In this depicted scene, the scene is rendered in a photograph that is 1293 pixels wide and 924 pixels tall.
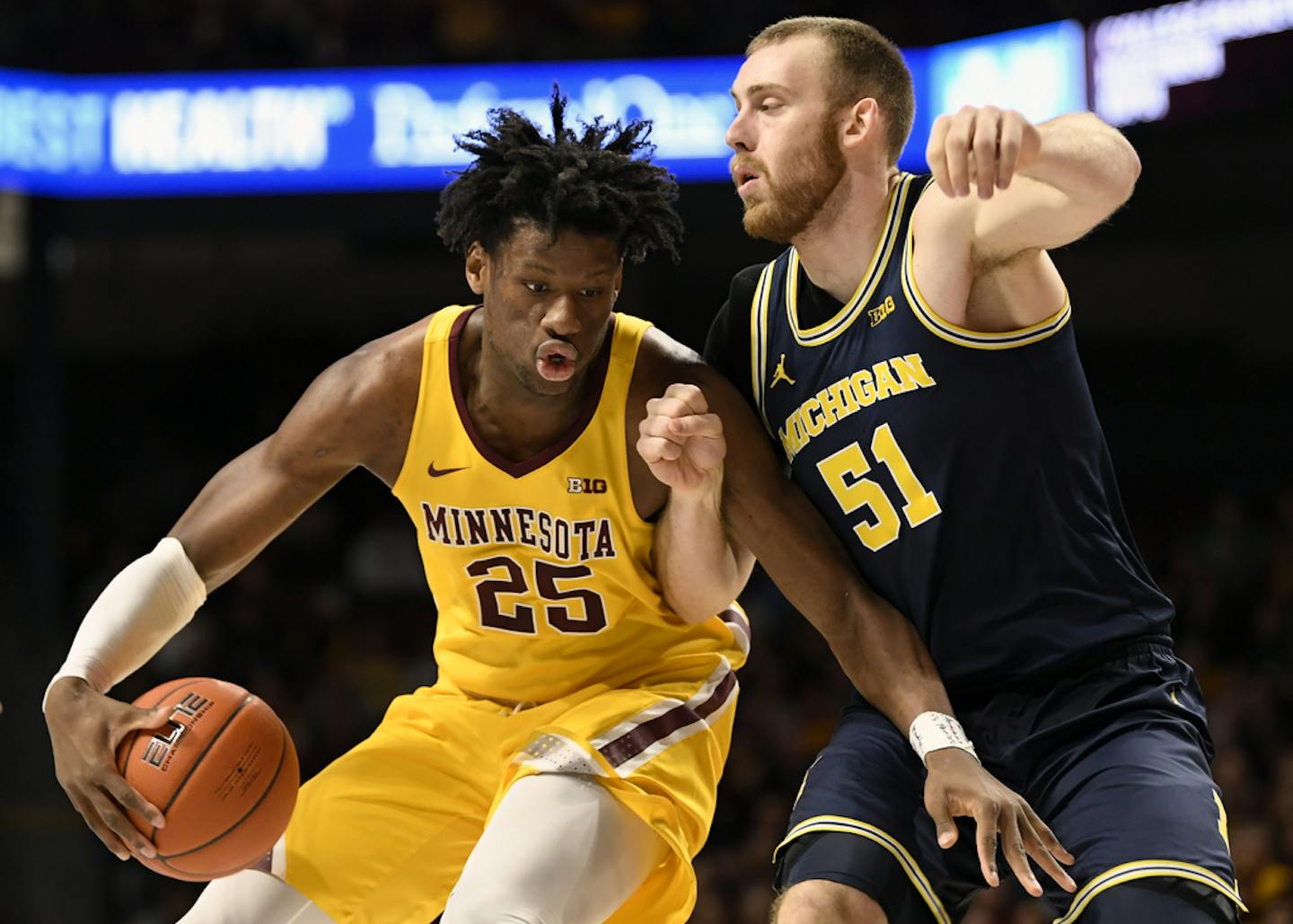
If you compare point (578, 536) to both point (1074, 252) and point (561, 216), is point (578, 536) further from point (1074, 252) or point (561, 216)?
point (1074, 252)

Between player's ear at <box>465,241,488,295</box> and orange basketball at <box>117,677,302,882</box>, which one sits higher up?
player's ear at <box>465,241,488,295</box>

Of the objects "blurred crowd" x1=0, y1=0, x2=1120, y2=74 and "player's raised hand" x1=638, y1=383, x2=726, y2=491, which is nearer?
"player's raised hand" x1=638, y1=383, x2=726, y2=491

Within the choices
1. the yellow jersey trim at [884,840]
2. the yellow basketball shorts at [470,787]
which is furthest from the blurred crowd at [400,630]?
the yellow jersey trim at [884,840]

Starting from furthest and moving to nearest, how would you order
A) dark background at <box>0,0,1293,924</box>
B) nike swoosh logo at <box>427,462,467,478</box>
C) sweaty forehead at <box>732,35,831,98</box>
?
1. dark background at <box>0,0,1293,924</box>
2. nike swoosh logo at <box>427,462,467,478</box>
3. sweaty forehead at <box>732,35,831,98</box>

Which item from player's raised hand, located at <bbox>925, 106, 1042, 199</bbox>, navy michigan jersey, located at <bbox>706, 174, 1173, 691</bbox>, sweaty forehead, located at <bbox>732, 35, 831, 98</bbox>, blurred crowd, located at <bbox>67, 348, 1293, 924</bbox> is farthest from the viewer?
blurred crowd, located at <bbox>67, 348, 1293, 924</bbox>

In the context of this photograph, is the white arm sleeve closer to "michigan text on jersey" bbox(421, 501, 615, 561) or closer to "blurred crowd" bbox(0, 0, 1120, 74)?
"michigan text on jersey" bbox(421, 501, 615, 561)

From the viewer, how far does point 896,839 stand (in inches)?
114

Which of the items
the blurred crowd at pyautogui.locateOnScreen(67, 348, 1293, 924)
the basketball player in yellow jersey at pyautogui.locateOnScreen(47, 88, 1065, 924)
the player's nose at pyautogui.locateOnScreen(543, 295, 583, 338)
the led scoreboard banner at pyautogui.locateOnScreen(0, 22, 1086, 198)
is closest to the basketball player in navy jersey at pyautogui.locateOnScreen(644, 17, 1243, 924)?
the basketball player in yellow jersey at pyautogui.locateOnScreen(47, 88, 1065, 924)

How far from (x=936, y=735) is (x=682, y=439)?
696mm

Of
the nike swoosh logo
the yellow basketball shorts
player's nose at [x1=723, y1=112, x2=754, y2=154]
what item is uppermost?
player's nose at [x1=723, y1=112, x2=754, y2=154]

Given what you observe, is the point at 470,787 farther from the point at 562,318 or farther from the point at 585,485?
the point at 562,318

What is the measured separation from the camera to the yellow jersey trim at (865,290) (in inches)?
125

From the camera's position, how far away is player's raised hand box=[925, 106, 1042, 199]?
2.56 meters

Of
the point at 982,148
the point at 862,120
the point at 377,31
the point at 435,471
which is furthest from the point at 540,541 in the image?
the point at 377,31
